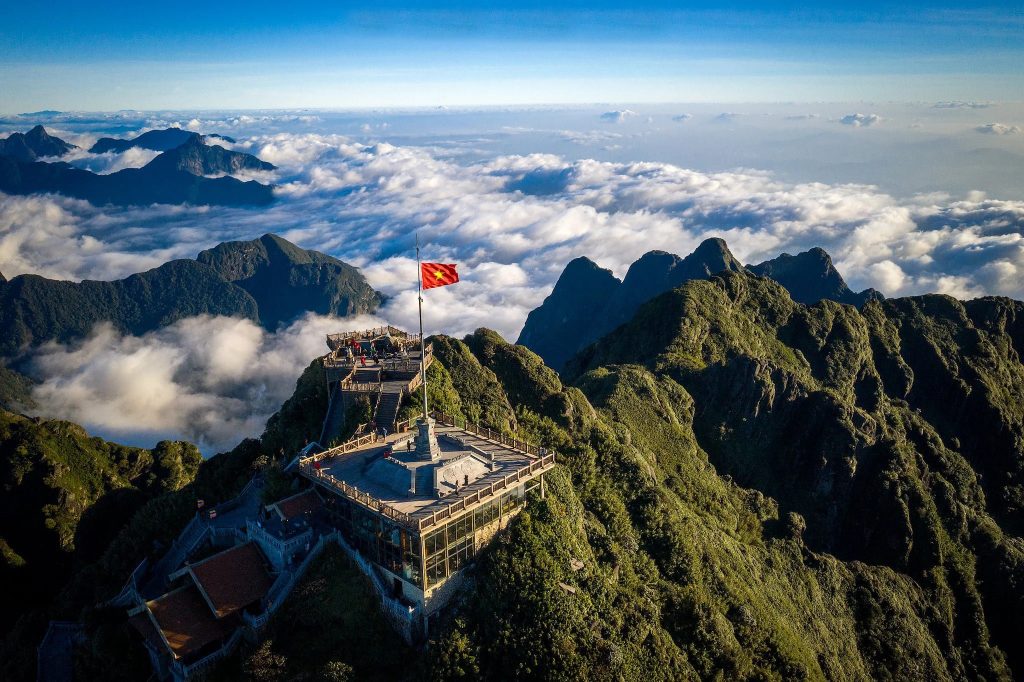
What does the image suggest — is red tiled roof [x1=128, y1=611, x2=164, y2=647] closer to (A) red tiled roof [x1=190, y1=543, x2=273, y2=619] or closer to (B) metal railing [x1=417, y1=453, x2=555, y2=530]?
(A) red tiled roof [x1=190, y1=543, x2=273, y2=619]

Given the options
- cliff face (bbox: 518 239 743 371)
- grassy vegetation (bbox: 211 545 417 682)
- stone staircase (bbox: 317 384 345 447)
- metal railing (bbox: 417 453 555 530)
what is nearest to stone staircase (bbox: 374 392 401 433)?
stone staircase (bbox: 317 384 345 447)

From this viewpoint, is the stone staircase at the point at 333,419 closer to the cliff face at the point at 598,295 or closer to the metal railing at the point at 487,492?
the metal railing at the point at 487,492

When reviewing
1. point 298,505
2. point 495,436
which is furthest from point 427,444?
point 298,505

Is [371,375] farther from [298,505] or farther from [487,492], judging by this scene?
[487,492]

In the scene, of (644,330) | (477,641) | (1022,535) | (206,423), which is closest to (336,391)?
(477,641)

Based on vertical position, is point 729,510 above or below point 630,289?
above

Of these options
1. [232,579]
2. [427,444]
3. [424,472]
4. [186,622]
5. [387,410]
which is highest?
[427,444]

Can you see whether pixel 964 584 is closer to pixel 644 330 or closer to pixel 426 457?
pixel 644 330
